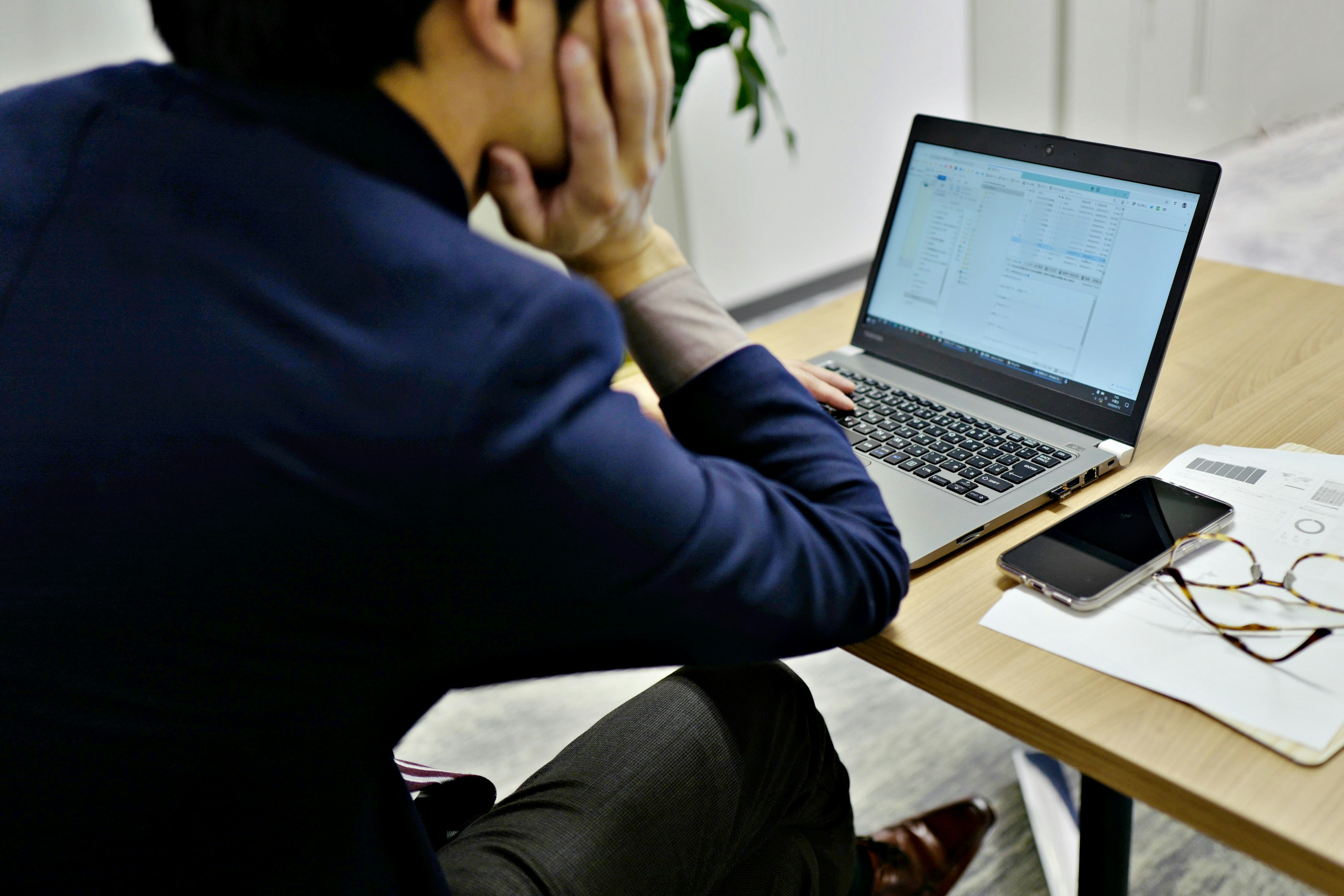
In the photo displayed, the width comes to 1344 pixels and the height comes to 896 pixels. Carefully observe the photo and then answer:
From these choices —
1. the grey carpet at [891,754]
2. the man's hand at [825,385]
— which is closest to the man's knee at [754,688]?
the man's hand at [825,385]

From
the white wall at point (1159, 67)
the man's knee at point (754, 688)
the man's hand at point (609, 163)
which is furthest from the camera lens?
A: the white wall at point (1159, 67)

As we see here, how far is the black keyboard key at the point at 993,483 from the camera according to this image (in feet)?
3.02

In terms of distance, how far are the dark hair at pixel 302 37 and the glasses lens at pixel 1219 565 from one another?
60 centimetres

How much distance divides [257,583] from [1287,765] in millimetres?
572

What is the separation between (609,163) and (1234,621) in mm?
513

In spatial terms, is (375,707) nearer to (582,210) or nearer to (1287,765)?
(582,210)

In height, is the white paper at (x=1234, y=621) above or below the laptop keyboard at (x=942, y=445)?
below

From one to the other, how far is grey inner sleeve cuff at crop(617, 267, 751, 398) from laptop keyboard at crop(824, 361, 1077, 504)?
Answer: 272mm

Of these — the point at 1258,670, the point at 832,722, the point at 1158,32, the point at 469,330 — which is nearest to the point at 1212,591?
the point at 1258,670

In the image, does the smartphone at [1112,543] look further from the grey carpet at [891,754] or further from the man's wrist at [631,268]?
the grey carpet at [891,754]

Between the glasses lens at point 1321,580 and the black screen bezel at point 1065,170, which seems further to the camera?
the black screen bezel at point 1065,170

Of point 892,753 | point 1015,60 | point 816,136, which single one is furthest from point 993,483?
point 1015,60

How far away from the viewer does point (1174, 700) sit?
2.23 feet

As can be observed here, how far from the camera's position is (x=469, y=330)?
0.51 m
